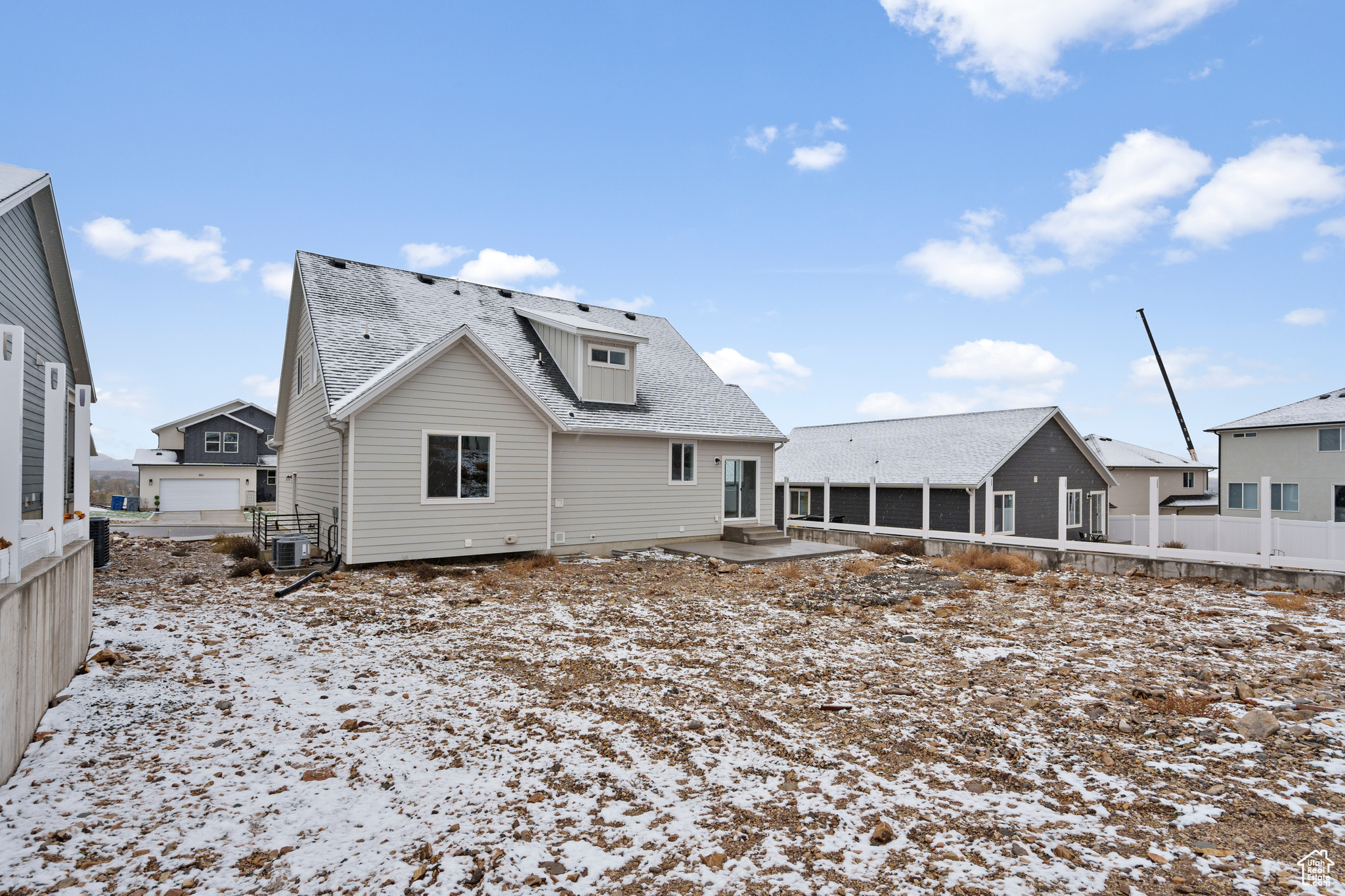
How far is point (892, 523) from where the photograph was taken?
73.3 feet

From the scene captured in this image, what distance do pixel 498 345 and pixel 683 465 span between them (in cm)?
549

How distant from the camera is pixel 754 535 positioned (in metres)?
16.3

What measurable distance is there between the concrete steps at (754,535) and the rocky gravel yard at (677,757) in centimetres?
790

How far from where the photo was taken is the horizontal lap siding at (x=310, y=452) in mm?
12516

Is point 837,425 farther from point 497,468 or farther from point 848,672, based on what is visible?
point 848,672

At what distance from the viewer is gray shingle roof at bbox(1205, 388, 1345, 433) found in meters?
25.7

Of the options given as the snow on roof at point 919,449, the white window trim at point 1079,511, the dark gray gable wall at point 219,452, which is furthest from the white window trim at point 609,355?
the dark gray gable wall at point 219,452

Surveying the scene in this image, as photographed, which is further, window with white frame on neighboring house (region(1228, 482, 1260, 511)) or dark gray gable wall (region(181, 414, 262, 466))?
dark gray gable wall (region(181, 414, 262, 466))

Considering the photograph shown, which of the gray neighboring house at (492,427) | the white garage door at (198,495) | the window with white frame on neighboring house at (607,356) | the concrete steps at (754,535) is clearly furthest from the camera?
the white garage door at (198,495)

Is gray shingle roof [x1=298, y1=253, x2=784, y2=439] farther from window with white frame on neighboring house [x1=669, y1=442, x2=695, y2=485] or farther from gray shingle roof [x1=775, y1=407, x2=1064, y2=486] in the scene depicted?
gray shingle roof [x1=775, y1=407, x2=1064, y2=486]

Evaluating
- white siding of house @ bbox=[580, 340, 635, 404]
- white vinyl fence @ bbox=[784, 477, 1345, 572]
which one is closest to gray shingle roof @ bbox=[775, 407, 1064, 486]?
white vinyl fence @ bbox=[784, 477, 1345, 572]

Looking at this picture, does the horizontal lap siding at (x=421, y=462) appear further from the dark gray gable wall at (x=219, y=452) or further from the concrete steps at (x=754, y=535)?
the dark gray gable wall at (x=219, y=452)

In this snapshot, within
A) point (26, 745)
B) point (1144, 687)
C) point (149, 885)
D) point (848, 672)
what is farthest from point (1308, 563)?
point (26, 745)

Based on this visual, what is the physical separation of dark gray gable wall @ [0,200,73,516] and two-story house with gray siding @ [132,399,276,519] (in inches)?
1106
